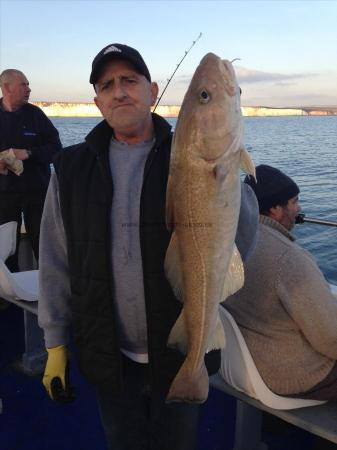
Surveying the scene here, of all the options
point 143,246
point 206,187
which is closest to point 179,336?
point 143,246

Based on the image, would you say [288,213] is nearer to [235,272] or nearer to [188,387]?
[235,272]

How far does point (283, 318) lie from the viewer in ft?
8.42

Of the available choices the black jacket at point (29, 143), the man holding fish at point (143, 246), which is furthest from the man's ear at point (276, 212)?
the black jacket at point (29, 143)

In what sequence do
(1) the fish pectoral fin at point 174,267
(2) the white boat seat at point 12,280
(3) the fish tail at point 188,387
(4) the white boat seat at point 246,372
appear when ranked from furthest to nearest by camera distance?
(2) the white boat seat at point 12,280 < (4) the white boat seat at point 246,372 < (3) the fish tail at point 188,387 < (1) the fish pectoral fin at point 174,267

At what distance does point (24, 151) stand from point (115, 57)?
12.1 ft

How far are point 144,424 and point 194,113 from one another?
158 centimetres

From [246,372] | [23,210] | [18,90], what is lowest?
[246,372]

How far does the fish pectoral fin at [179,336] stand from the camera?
1980 millimetres

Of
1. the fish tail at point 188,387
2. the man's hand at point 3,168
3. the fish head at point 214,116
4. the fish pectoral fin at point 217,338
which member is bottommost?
the fish tail at point 188,387

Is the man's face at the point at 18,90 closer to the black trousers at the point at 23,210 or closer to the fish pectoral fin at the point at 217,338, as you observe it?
the black trousers at the point at 23,210

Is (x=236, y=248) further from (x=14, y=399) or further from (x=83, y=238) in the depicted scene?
(x=14, y=399)

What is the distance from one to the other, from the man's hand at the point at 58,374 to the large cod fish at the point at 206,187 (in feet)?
3.05

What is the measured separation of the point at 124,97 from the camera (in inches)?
81.9

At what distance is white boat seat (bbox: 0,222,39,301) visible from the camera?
155 inches
